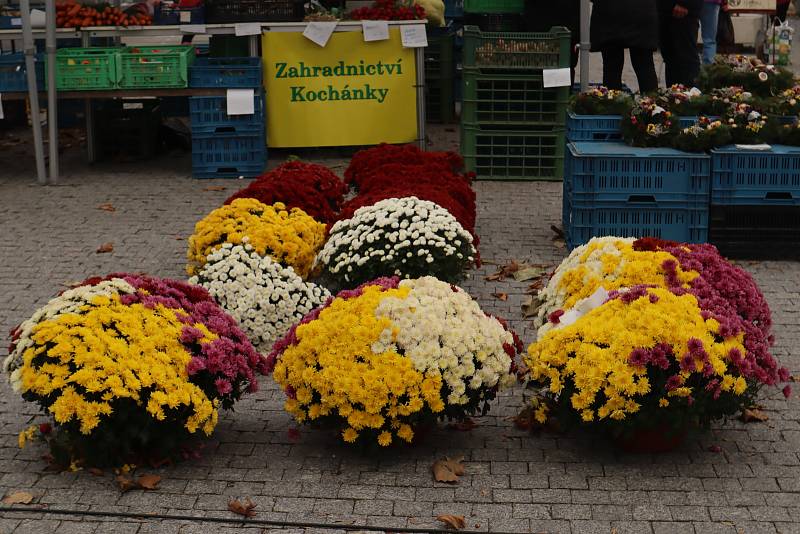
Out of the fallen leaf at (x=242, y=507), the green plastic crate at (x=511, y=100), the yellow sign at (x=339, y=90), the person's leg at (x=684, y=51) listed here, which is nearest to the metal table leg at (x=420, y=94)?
the yellow sign at (x=339, y=90)

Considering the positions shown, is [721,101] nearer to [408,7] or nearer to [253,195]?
[253,195]

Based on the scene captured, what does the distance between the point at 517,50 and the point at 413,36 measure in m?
1.48

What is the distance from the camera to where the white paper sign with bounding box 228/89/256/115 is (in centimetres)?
1114

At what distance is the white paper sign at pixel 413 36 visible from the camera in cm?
1167

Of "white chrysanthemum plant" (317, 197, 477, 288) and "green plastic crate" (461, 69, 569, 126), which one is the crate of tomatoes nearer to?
"green plastic crate" (461, 69, 569, 126)

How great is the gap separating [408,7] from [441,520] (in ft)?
26.6

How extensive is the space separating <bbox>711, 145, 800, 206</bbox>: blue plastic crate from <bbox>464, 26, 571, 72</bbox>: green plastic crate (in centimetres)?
258

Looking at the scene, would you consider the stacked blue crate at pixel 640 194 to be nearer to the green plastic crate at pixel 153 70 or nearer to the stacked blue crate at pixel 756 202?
the stacked blue crate at pixel 756 202

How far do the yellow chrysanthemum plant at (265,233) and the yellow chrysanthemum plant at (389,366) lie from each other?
211 centimetres

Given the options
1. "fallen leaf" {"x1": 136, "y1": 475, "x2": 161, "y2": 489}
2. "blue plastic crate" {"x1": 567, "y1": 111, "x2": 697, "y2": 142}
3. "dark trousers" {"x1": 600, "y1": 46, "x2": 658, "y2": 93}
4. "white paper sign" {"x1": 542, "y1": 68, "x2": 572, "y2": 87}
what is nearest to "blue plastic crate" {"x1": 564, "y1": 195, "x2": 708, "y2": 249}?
"blue plastic crate" {"x1": 567, "y1": 111, "x2": 697, "y2": 142}

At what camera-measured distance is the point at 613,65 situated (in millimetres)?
11438

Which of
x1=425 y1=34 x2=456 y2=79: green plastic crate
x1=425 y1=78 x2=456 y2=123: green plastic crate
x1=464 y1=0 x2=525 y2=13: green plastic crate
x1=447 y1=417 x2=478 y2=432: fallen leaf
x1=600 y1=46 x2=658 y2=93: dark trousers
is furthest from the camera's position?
x1=425 y1=78 x2=456 y2=123: green plastic crate

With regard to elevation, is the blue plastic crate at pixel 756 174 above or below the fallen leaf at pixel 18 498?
above

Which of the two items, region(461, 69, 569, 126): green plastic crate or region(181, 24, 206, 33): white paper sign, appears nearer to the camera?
region(461, 69, 569, 126): green plastic crate
